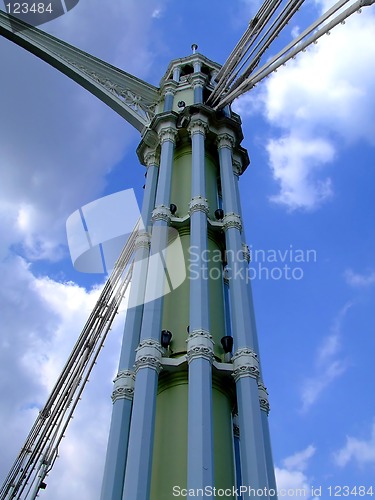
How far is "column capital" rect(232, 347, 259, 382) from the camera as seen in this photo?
9516 mm

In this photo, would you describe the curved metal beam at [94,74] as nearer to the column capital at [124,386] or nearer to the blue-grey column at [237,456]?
the column capital at [124,386]

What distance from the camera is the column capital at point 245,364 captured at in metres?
9.52

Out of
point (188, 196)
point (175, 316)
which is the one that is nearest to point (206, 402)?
point (175, 316)

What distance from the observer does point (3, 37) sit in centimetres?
2200

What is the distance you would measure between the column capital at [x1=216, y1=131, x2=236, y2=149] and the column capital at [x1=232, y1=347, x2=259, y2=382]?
712 centimetres

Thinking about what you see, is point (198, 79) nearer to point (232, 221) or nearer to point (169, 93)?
point (169, 93)

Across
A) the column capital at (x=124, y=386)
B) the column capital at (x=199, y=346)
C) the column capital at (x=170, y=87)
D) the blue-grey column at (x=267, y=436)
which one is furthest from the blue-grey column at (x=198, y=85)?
the blue-grey column at (x=267, y=436)

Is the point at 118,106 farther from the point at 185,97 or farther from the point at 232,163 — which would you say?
the point at 232,163

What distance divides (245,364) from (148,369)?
169cm

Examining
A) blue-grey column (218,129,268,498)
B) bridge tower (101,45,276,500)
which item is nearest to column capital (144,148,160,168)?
bridge tower (101,45,276,500)

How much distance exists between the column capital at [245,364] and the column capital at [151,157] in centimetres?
708

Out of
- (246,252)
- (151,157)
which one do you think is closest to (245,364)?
(246,252)

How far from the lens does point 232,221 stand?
41.8ft

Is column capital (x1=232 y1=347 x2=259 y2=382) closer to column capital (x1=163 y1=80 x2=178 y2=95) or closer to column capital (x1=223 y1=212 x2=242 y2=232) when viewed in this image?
column capital (x1=223 y1=212 x2=242 y2=232)
